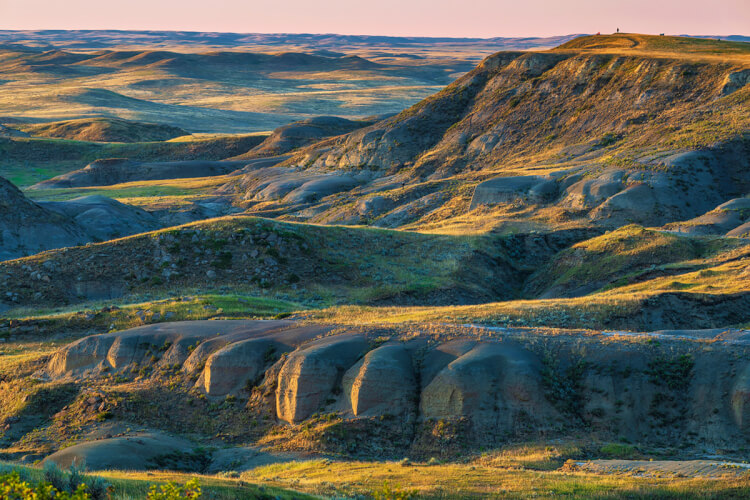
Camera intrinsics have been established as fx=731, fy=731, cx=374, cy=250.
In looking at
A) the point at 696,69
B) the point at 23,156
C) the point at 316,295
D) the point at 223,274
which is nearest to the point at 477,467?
the point at 316,295

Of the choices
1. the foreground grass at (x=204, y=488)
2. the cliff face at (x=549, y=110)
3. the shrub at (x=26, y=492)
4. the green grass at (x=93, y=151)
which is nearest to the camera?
the shrub at (x=26, y=492)

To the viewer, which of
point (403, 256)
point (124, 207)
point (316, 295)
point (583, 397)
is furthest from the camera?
point (124, 207)

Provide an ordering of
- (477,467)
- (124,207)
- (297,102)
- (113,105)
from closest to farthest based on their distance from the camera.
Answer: (477,467) → (124,207) → (113,105) → (297,102)

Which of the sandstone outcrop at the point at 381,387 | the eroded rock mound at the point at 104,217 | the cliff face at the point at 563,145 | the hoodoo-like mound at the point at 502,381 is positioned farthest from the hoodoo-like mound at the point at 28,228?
the sandstone outcrop at the point at 381,387

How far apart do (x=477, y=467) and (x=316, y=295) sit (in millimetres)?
23589

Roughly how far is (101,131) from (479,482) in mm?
124762

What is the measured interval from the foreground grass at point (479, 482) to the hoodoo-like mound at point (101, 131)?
4647 inches

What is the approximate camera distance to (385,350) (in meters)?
24.1

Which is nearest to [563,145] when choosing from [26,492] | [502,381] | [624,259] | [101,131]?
[624,259]

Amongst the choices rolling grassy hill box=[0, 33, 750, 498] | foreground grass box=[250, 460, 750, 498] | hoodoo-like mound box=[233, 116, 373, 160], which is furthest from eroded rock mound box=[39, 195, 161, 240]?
foreground grass box=[250, 460, 750, 498]

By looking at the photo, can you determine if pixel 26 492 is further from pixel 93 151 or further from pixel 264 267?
pixel 93 151

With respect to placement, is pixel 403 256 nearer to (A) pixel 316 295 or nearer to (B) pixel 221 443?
(A) pixel 316 295

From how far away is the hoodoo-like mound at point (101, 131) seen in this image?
417 ft

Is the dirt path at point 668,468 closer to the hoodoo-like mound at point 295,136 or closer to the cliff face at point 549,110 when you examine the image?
the cliff face at point 549,110
